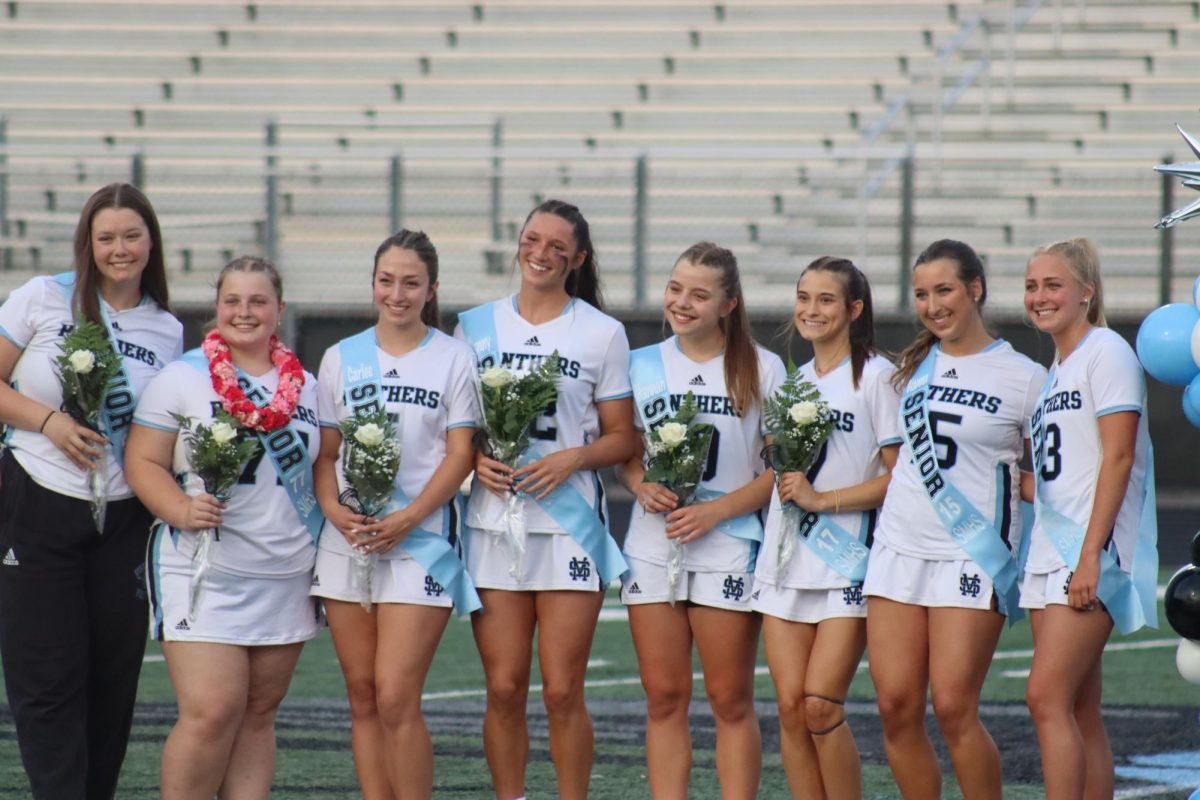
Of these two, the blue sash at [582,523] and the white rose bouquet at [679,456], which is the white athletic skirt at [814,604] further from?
the blue sash at [582,523]

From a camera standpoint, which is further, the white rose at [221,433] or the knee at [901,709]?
the knee at [901,709]

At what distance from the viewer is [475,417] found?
4.85m

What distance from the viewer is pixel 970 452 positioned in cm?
464

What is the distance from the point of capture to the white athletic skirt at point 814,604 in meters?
4.73

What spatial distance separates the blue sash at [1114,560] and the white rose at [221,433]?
203cm

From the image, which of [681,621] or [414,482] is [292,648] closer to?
[414,482]

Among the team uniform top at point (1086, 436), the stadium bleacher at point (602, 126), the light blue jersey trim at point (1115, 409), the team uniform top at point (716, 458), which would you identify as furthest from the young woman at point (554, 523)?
the stadium bleacher at point (602, 126)

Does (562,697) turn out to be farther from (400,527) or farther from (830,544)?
(830,544)

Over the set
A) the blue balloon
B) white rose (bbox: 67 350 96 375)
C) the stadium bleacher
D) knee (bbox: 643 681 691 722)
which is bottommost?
knee (bbox: 643 681 691 722)

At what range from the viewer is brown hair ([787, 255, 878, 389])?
4.90 metres

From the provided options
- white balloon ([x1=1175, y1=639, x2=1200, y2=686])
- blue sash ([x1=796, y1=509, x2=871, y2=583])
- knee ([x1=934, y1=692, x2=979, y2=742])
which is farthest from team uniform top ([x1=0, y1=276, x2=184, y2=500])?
white balloon ([x1=1175, y1=639, x2=1200, y2=686])

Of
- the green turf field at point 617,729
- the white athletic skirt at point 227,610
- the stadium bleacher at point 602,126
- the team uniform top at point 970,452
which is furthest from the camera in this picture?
the stadium bleacher at point 602,126

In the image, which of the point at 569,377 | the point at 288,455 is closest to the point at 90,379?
the point at 288,455

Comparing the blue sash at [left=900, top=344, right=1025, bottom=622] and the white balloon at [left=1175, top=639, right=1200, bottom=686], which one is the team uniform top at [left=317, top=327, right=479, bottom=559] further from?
the white balloon at [left=1175, top=639, right=1200, bottom=686]
